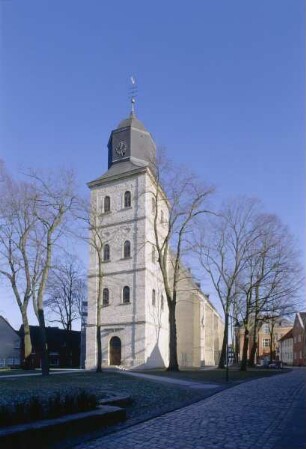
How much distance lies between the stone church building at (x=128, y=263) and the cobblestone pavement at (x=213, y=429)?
27.1 m

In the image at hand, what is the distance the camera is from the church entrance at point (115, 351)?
4162 centimetres

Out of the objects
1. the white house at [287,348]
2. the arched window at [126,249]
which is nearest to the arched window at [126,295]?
the arched window at [126,249]

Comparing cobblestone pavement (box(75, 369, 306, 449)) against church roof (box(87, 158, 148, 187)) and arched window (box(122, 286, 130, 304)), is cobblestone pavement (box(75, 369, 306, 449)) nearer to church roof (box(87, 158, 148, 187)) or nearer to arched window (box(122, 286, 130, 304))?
arched window (box(122, 286, 130, 304))

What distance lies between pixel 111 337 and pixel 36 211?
1672 cm

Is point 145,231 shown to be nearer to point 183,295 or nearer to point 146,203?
point 146,203

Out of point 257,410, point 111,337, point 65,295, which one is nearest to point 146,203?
point 111,337

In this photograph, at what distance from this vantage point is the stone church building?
41.2 m

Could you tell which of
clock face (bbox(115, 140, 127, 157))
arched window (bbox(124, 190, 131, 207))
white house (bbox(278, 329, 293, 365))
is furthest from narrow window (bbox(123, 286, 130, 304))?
white house (bbox(278, 329, 293, 365))

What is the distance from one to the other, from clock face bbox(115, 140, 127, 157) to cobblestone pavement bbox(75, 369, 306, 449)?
3495 centimetres

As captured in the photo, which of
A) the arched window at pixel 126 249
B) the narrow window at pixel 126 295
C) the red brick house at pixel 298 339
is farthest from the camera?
the red brick house at pixel 298 339

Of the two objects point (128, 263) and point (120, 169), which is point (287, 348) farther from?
point (120, 169)

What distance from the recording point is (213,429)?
912cm

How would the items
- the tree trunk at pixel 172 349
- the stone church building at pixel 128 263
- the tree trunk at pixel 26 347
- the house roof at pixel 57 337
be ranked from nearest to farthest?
the tree trunk at pixel 172 349
the tree trunk at pixel 26 347
the stone church building at pixel 128 263
the house roof at pixel 57 337

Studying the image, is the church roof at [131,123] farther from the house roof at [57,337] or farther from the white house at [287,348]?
the white house at [287,348]
